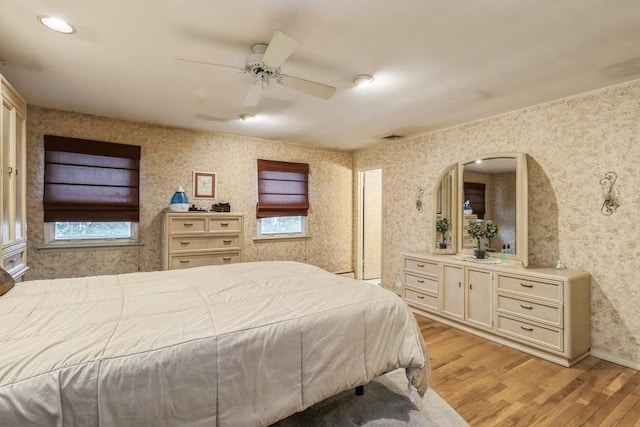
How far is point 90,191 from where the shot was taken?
3.58 meters

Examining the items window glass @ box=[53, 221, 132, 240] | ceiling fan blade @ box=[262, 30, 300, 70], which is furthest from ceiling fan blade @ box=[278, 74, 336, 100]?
window glass @ box=[53, 221, 132, 240]

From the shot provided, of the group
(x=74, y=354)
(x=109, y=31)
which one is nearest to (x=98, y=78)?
(x=109, y=31)

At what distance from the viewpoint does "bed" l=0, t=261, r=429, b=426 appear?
3.43 feet

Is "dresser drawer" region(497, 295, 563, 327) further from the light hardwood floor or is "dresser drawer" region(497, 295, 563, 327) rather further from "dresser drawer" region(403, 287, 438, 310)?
"dresser drawer" region(403, 287, 438, 310)

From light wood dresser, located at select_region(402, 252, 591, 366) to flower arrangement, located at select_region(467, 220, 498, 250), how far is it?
12.8 inches

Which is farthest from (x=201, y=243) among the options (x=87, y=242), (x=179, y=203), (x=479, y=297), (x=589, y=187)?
(x=589, y=187)

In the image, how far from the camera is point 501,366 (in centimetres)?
262

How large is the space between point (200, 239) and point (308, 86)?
94.6 inches

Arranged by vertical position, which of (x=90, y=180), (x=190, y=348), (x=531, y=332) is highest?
(x=90, y=180)

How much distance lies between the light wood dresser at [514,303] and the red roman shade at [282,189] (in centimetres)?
209

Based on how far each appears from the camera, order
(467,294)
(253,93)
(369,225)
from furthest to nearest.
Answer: (369,225), (467,294), (253,93)

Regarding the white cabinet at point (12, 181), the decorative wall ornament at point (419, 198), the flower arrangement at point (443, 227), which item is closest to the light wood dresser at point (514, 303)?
the flower arrangement at point (443, 227)

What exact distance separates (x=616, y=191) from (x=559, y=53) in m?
1.37

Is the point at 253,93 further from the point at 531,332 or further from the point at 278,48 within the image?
the point at 531,332
